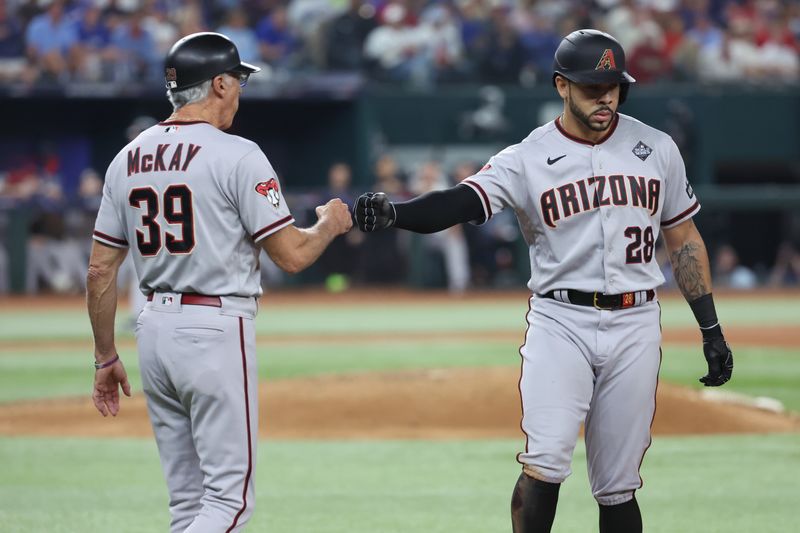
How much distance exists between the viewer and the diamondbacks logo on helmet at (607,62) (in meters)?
4.41

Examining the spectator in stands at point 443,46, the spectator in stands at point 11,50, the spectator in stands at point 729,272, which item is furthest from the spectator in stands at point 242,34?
the spectator in stands at point 729,272

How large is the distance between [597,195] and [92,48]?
15.6 metres

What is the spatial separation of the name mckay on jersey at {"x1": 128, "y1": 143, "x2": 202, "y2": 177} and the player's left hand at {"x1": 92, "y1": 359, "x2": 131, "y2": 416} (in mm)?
736

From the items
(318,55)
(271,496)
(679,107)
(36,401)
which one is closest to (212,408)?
(271,496)

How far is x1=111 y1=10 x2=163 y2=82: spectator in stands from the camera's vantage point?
18.8 metres

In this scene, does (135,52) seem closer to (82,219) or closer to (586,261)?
(82,219)

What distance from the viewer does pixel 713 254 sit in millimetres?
20391

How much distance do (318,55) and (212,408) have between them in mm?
16507

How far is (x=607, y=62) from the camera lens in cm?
441

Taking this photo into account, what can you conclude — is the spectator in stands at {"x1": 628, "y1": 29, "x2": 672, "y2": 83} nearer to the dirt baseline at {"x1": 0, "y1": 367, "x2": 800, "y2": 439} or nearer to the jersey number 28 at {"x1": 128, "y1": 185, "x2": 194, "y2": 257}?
the dirt baseline at {"x1": 0, "y1": 367, "x2": 800, "y2": 439}

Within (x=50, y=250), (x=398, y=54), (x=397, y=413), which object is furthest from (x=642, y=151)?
(x=398, y=54)

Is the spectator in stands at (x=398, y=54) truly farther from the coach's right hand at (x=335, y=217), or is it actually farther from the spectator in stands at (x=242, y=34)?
the coach's right hand at (x=335, y=217)

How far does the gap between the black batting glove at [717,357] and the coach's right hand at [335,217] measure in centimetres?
139

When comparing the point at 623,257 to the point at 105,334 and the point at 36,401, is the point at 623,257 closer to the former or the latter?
the point at 105,334
